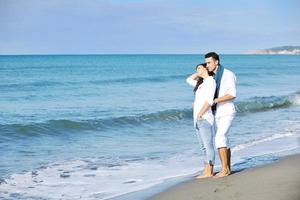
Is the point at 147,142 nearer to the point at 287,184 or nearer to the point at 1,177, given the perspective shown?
the point at 1,177

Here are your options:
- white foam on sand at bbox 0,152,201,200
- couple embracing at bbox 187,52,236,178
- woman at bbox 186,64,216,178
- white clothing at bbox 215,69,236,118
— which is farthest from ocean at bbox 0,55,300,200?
white clothing at bbox 215,69,236,118

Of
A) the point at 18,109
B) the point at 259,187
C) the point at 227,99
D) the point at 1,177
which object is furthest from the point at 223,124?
the point at 18,109

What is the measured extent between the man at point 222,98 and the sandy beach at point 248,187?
52cm

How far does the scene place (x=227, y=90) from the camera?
706 cm

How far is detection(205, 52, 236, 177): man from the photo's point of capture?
704 cm

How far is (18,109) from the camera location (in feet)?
70.1

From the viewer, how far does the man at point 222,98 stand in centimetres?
704

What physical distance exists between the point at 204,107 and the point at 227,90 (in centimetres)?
37

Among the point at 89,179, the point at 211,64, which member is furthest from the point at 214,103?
the point at 89,179

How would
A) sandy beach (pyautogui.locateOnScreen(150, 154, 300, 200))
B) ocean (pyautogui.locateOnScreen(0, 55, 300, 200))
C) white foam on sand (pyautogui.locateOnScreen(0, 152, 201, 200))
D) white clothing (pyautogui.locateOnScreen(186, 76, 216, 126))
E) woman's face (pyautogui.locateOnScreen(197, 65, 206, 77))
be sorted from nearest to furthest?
sandy beach (pyautogui.locateOnScreen(150, 154, 300, 200)) < white clothing (pyautogui.locateOnScreen(186, 76, 216, 126)) < woman's face (pyautogui.locateOnScreen(197, 65, 206, 77)) < white foam on sand (pyautogui.locateOnScreen(0, 152, 201, 200)) < ocean (pyautogui.locateOnScreen(0, 55, 300, 200))

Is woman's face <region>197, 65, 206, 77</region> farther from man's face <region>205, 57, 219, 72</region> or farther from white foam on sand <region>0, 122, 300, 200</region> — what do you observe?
white foam on sand <region>0, 122, 300, 200</region>

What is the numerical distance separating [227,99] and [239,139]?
6096mm

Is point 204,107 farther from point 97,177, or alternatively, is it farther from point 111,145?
point 111,145

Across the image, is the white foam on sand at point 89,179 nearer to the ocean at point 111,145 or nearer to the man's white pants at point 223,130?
the ocean at point 111,145
